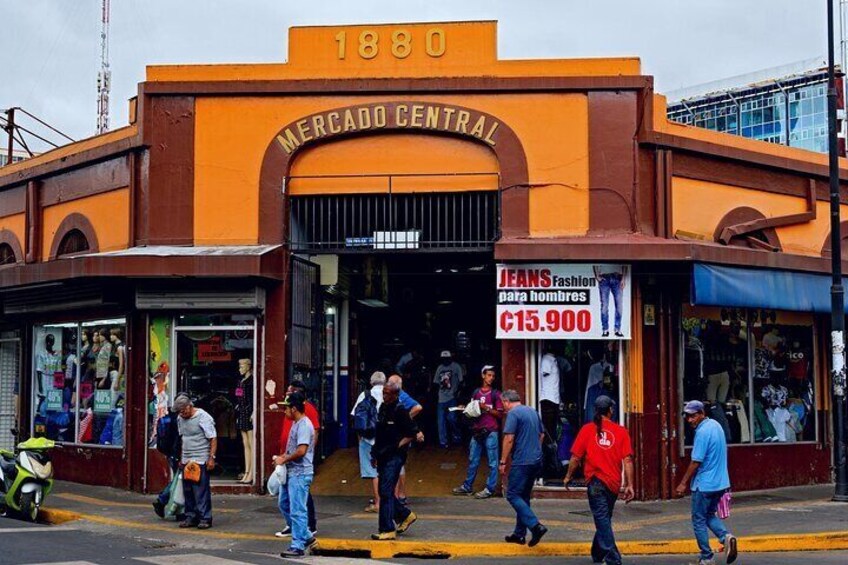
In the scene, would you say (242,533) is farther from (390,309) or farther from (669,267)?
(390,309)

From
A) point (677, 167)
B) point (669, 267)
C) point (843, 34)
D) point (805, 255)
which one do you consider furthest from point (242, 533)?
point (843, 34)

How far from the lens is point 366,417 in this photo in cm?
1424

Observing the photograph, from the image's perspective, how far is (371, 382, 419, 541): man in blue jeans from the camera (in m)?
12.7

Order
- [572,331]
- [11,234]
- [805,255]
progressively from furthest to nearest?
1. [11,234]
2. [805,255]
3. [572,331]

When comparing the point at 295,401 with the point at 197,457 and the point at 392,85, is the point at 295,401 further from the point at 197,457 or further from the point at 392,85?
the point at 392,85

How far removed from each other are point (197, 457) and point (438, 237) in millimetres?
5591

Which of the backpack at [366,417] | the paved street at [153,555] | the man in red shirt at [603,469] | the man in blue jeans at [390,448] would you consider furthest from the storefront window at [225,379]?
the man in red shirt at [603,469]

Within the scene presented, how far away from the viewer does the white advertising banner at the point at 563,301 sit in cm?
1653

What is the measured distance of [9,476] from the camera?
49.9 ft

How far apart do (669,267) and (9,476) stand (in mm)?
9851

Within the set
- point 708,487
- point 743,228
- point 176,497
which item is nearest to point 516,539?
point 708,487

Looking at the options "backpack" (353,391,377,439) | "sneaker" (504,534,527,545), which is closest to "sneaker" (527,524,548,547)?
"sneaker" (504,534,527,545)

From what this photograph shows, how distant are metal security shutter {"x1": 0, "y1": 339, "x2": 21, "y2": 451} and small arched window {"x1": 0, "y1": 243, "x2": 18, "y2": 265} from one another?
5.22 ft

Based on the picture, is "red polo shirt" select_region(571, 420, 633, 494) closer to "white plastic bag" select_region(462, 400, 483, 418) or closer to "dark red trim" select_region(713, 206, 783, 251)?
"white plastic bag" select_region(462, 400, 483, 418)
